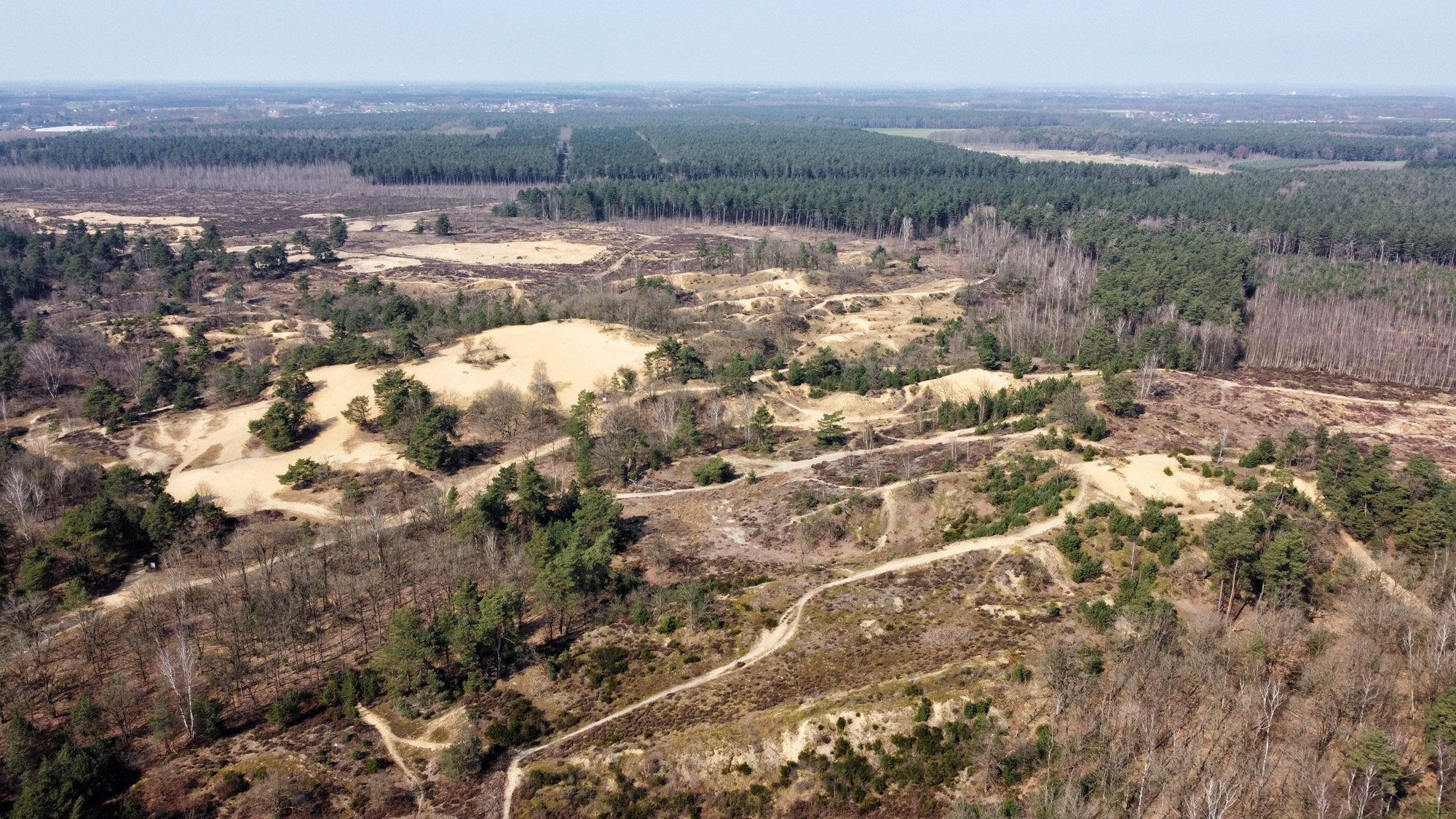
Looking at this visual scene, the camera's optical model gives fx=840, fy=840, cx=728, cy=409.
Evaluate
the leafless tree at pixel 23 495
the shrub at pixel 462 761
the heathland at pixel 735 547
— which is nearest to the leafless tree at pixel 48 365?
the heathland at pixel 735 547

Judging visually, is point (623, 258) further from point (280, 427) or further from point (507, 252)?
point (280, 427)

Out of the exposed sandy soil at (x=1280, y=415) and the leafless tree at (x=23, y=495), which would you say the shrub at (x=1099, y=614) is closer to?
the exposed sandy soil at (x=1280, y=415)

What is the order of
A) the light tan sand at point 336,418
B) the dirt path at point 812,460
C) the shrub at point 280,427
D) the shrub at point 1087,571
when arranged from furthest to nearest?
the shrub at point 280,427 → the light tan sand at point 336,418 → the dirt path at point 812,460 → the shrub at point 1087,571

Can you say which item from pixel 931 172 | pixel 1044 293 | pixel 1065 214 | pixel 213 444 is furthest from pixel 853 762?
pixel 931 172

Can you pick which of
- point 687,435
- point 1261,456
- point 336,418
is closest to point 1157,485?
point 1261,456

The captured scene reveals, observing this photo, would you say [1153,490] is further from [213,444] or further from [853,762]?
[213,444]

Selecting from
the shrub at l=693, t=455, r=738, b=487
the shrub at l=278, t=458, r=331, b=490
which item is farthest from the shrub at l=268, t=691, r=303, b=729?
the shrub at l=693, t=455, r=738, b=487
